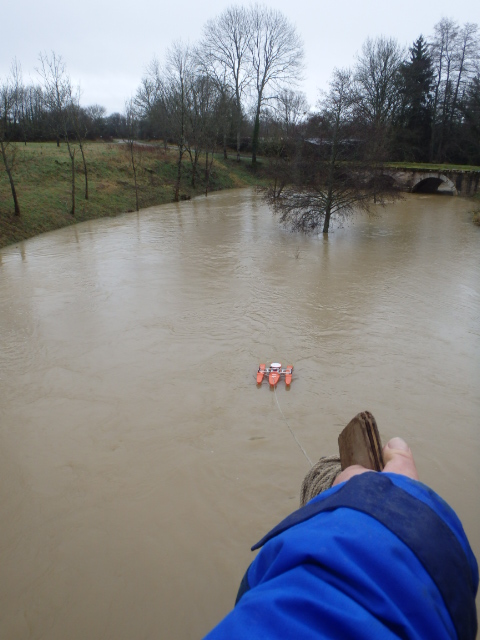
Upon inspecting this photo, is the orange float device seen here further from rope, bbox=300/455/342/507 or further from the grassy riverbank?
the grassy riverbank

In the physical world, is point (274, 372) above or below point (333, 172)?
below

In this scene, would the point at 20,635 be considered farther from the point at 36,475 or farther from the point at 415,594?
the point at 415,594

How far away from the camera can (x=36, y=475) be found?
4.55 metres

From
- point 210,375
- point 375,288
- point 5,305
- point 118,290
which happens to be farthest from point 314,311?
point 5,305

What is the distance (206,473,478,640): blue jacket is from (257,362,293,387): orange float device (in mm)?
4901

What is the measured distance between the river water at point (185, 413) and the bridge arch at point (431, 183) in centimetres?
2204

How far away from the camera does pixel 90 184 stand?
2489 centimetres

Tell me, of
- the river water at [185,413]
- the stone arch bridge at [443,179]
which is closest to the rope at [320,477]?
the river water at [185,413]

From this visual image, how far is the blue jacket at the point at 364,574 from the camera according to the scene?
2.72ft

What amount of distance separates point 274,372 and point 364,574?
5303 millimetres

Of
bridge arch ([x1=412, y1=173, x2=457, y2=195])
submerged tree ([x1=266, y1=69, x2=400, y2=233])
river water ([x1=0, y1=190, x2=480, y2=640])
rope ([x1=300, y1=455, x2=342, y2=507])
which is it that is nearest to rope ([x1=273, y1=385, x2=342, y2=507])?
rope ([x1=300, y1=455, x2=342, y2=507])

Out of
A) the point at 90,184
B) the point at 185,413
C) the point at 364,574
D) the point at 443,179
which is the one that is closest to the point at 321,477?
the point at 364,574

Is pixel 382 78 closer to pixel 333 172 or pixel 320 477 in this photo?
pixel 333 172

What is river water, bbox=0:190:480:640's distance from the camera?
346cm
